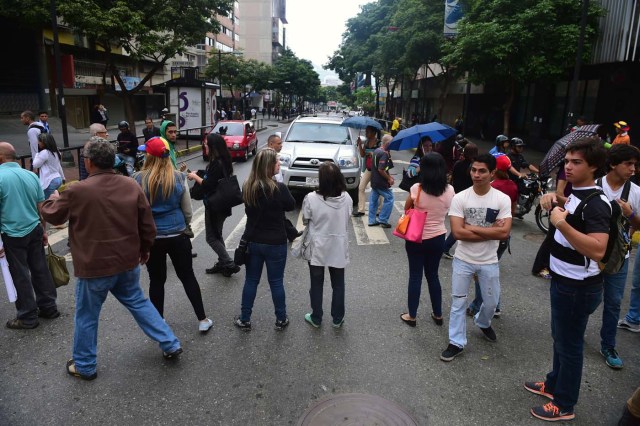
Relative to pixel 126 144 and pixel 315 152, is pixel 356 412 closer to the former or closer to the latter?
pixel 315 152

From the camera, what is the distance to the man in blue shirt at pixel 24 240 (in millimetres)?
4219

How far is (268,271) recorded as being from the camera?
14.4ft

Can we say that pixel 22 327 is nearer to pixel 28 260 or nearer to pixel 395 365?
pixel 28 260

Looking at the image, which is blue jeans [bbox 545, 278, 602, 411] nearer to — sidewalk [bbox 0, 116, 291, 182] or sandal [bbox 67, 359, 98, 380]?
sandal [bbox 67, 359, 98, 380]

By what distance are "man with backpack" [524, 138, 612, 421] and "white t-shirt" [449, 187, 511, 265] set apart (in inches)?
30.4

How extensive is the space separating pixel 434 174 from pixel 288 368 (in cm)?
224

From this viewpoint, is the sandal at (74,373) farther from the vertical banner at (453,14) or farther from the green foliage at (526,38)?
the vertical banner at (453,14)

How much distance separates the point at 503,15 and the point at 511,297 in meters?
15.4

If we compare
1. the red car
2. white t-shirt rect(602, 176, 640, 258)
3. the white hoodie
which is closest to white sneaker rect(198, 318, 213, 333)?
the white hoodie

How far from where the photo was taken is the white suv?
31.6 ft

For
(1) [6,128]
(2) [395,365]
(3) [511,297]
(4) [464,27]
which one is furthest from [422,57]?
(2) [395,365]

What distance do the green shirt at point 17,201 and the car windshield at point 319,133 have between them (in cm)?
719

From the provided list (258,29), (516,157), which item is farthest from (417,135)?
(258,29)

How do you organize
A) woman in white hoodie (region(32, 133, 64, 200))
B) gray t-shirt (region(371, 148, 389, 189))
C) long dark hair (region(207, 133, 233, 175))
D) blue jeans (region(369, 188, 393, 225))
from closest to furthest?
1. long dark hair (region(207, 133, 233, 175))
2. woman in white hoodie (region(32, 133, 64, 200))
3. gray t-shirt (region(371, 148, 389, 189))
4. blue jeans (region(369, 188, 393, 225))
